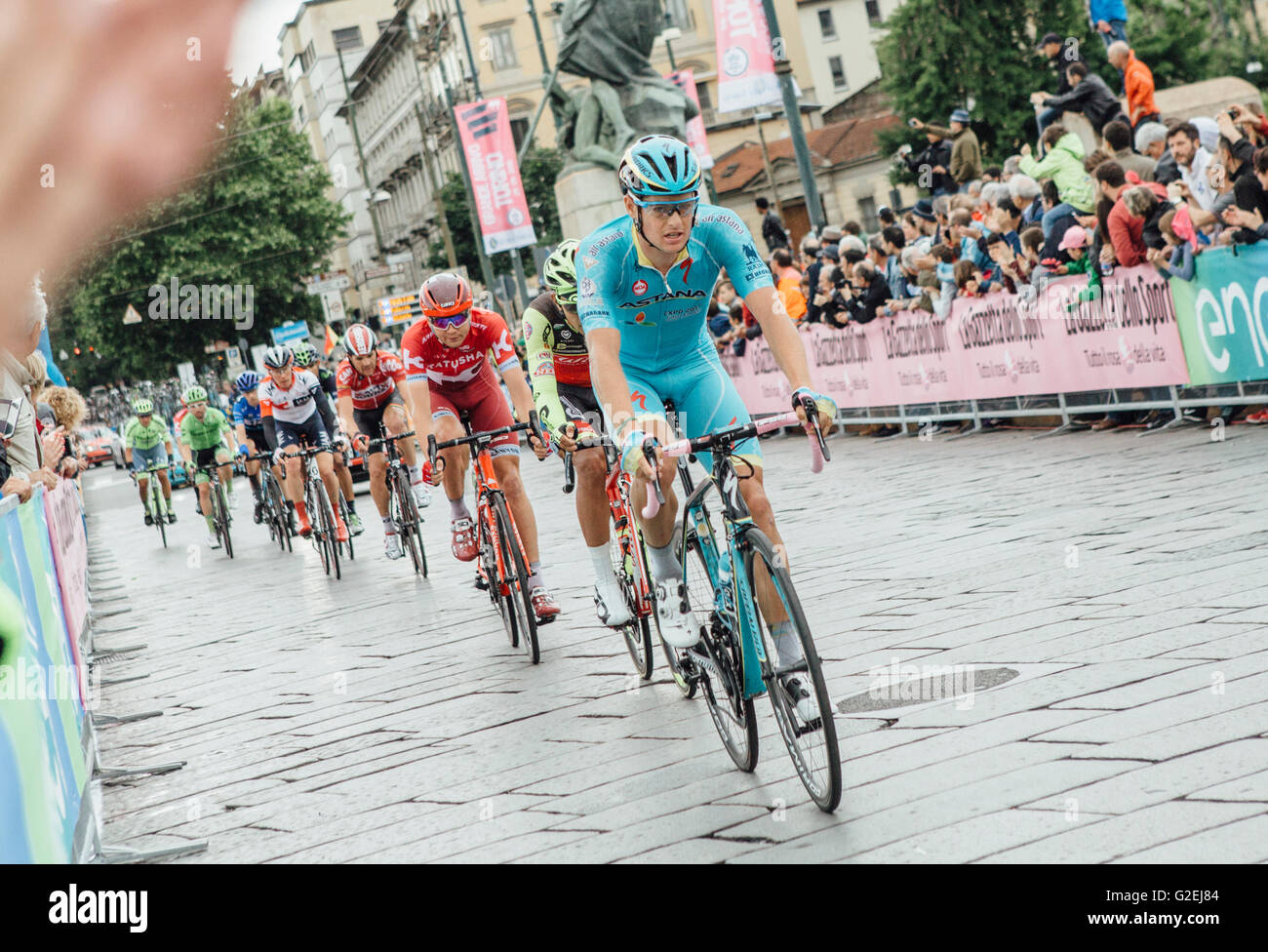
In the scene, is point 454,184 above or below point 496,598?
above

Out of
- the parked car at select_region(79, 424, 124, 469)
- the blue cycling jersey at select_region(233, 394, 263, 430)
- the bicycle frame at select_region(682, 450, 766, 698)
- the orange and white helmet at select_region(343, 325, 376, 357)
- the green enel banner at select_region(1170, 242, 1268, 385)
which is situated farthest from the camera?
the parked car at select_region(79, 424, 124, 469)

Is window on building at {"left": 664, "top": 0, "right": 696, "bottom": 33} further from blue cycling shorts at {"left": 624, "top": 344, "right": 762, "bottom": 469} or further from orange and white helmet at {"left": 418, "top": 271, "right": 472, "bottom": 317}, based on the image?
blue cycling shorts at {"left": 624, "top": 344, "right": 762, "bottom": 469}

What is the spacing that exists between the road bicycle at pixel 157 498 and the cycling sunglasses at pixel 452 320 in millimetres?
13155

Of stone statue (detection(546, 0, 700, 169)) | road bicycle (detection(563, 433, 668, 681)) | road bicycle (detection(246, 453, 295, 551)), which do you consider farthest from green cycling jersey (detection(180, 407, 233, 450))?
road bicycle (detection(563, 433, 668, 681))

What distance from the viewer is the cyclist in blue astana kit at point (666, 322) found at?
15.9 ft

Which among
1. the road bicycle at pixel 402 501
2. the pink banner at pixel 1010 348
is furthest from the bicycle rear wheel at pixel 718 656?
the pink banner at pixel 1010 348

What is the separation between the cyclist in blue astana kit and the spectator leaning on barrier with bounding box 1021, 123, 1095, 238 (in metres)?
8.55

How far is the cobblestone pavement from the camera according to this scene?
13.2 ft

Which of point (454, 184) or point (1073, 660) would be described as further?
point (454, 184)

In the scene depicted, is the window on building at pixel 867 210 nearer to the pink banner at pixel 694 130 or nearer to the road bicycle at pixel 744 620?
the pink banner at pixel 694 130

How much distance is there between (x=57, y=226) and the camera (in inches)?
28.5
